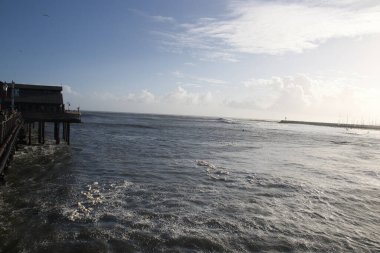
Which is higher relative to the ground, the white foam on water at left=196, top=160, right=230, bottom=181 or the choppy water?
the white foam on water at left=196, top=160, right=230, bottom=181

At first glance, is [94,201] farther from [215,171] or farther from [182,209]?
[215,171]

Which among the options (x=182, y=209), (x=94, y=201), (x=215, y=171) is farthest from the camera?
(x=215, y=171)

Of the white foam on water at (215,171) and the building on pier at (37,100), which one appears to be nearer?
the white foam on water at (215,171)

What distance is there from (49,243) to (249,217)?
8.25m

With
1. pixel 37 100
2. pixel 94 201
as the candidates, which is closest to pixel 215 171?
pixel 94 201

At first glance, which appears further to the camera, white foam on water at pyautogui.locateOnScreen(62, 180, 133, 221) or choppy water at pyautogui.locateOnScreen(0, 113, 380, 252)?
white foam on water at pyautogui.locateOnScreen(62, 180, 133, 221)

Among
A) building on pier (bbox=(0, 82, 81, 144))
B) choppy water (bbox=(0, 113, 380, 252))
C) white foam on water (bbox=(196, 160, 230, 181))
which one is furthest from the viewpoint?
building on pier (bbox=(0, 82, 81, 144))

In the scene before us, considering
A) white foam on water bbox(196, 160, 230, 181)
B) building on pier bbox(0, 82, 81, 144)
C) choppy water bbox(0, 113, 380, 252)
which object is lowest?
choppy water bbox(0, 113, 380, 252)

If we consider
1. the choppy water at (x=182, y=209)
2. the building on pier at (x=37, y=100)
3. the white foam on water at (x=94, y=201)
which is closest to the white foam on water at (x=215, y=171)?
the choppy water at (x=182, y=209)

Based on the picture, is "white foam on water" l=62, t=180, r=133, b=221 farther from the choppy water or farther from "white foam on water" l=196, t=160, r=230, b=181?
"white foam on water" l=196, t=160, r=230, b=181

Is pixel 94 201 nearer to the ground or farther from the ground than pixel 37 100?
Answer: nearer to the ground

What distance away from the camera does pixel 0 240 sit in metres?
11.0

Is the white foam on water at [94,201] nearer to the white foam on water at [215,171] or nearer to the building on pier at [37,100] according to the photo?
the white foam on water at [215,171]

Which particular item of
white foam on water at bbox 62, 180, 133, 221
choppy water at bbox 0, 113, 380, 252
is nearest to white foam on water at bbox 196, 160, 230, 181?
choppy water at bbox 0, 113, 380, 252
